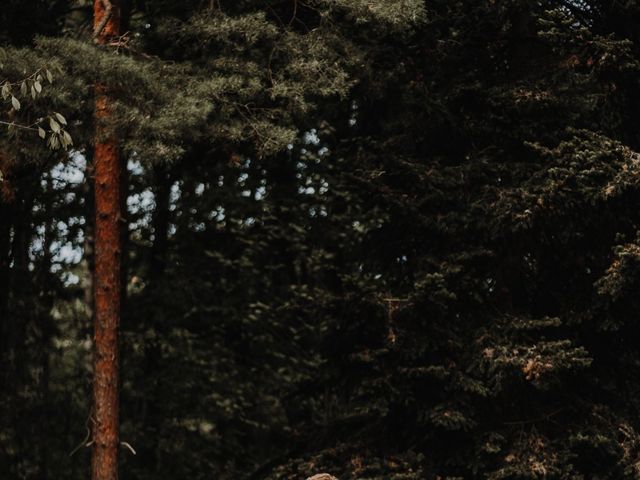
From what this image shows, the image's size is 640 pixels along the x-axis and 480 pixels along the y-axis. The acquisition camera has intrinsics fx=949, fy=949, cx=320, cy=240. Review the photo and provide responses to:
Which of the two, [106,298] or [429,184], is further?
[429,184]

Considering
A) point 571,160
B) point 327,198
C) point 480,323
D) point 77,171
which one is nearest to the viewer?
point 571,160

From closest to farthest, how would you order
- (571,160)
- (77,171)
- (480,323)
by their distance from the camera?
1. (571,160)
2. (480,323)
3. (77,171)

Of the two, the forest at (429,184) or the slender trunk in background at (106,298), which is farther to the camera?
the slender trunk in background at (106,298)

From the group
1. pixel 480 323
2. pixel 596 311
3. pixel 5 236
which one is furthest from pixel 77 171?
pixel 596 311

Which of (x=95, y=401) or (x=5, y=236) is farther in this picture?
(x=5, y=236)

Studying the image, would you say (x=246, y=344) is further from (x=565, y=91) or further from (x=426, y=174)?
(x=565, y=91)

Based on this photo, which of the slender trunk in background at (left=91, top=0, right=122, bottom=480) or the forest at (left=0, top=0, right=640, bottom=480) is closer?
the forest at (left=0, top=0, right=640, bottom=480)

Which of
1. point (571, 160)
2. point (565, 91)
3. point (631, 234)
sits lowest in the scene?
point (631, 234)

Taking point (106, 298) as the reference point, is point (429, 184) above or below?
above

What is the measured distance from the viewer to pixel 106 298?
933 cm

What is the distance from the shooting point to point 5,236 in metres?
14.9

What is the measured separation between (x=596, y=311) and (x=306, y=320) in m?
6.55

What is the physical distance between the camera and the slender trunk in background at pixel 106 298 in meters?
9.13

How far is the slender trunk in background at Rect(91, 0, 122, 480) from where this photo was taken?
9.13 metres
